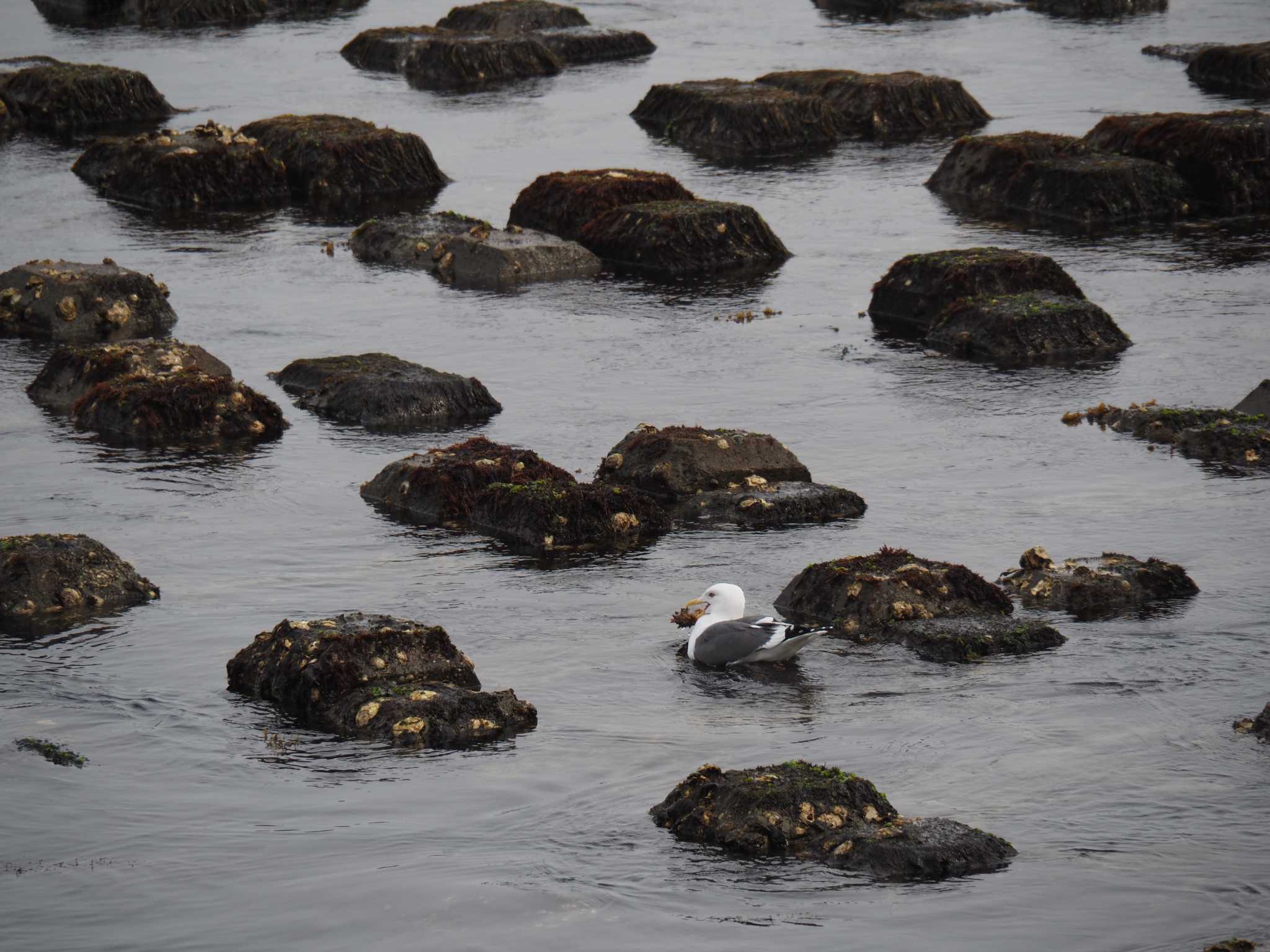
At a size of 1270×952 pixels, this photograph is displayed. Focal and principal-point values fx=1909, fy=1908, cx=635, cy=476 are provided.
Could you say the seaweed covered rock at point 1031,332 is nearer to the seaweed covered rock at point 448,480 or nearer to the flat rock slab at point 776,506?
the flat rock slab at point 776,506

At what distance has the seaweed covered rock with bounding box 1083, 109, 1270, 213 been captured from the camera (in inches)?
1355

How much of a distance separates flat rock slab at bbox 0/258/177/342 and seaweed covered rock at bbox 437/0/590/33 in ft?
100

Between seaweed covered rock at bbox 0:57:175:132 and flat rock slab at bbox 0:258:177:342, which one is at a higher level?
seaweed covered rock at bbox 0:57:175:132

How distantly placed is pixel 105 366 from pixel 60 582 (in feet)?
26.7

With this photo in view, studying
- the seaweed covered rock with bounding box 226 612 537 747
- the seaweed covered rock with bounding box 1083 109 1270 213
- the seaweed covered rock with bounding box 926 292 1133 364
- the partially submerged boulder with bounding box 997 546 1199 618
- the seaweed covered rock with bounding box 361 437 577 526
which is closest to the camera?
the seaweed covered rock with bounding box 226 612 537 747

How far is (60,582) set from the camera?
651 inches

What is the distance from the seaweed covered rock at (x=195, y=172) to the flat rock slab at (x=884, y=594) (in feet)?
76.3

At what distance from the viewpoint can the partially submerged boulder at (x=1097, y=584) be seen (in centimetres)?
1625

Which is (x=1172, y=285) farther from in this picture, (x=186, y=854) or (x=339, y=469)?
(x=186, y=854)

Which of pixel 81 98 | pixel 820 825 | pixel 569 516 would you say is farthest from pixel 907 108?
pixel 820 825

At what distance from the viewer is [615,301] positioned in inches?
1154

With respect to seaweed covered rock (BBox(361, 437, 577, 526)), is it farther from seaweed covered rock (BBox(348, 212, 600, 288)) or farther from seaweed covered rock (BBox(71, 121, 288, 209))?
seaweed covered rock (BBox(71, 121, 288, 209))

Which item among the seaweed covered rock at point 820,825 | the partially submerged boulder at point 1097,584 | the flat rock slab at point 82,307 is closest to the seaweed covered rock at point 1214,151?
the flat rock slab at point 82,307

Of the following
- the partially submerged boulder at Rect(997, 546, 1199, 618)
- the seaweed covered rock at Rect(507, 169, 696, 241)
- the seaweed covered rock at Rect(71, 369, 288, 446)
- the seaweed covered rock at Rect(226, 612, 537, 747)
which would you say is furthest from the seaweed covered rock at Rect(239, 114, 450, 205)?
the seaweed covered rock at Rect(226, 612, 537, 747)
